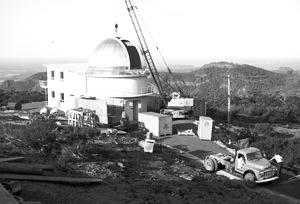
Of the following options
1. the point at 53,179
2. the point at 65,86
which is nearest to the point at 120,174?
the point at 53,179

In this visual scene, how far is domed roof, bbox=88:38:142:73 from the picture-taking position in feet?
85.8

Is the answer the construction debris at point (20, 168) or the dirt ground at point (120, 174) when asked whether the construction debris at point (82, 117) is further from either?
the construction debris at point (20, 168)

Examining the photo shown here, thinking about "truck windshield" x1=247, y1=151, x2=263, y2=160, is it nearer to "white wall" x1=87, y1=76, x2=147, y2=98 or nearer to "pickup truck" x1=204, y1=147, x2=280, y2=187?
"pickup truck" x1=204, y1=147, x2=280, y2=187

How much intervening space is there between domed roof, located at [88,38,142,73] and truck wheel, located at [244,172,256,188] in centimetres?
1344

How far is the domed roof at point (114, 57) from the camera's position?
26.2 metres

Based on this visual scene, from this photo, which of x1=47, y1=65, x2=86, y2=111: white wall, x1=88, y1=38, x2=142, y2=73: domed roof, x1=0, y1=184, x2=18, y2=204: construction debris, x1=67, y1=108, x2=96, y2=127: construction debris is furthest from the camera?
x1=47, y1=65, x2=86, y2=111: white wall

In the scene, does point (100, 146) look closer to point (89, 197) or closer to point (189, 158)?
point (189, 158)

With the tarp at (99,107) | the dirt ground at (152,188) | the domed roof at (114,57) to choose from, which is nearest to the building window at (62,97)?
the domed roof at (114,57)

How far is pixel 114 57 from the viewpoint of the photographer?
26188mm

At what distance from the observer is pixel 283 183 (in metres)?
15.1

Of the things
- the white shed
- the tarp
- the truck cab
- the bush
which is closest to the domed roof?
the tarp

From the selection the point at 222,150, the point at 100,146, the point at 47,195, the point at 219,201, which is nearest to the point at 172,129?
the point at 222,150

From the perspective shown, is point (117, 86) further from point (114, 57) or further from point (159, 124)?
point (159, 124)

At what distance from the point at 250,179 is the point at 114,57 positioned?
46.8ft
